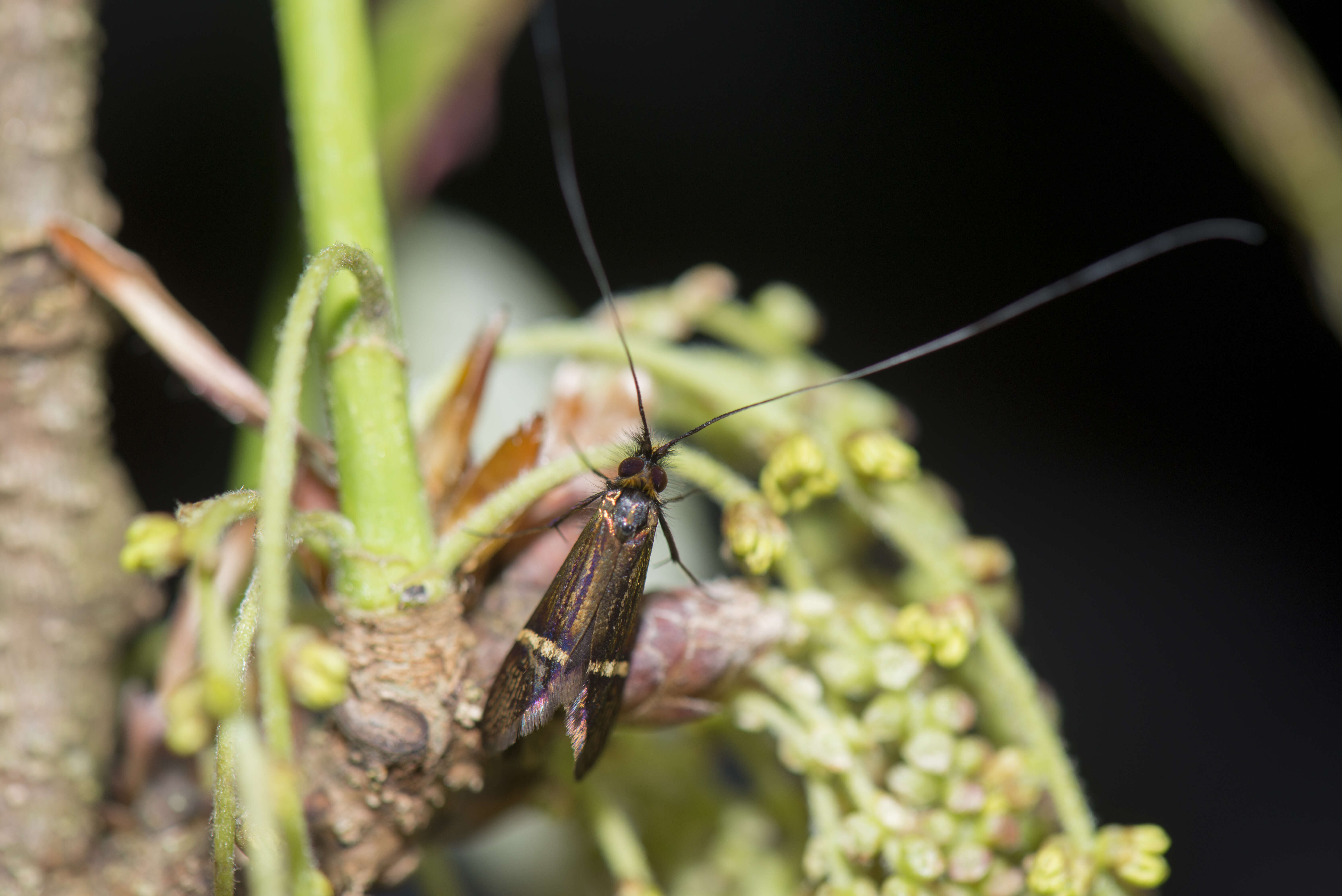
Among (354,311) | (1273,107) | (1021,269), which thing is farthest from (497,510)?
(1021,269)

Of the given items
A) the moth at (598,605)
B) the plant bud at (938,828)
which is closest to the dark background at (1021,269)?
the moth at (598,605)

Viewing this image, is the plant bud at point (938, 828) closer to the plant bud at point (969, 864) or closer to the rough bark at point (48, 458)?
the plant bud at point (969, 864)

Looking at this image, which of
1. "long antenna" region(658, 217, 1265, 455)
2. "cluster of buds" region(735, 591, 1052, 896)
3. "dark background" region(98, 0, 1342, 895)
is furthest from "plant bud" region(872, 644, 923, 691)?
"dark background" region(98, 0, 1342, 895)

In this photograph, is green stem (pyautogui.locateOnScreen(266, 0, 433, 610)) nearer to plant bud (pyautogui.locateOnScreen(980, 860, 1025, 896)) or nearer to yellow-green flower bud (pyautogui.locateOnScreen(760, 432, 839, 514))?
yellow-green flower bud (pyautogui.locateOnScreen(760, 432, 839, 514))

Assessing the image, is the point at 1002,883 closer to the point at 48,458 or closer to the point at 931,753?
the point at 931,753

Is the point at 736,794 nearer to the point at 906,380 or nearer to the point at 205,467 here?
the point at 205,467
